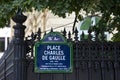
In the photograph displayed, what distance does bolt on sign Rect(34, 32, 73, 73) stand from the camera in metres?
7.46

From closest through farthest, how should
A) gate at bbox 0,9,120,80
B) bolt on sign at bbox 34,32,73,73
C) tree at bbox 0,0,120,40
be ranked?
tree at bbox 0,0,120,40, bolt on sign at bbox 34,32,73,73, gate at bbox 0,9,120,80

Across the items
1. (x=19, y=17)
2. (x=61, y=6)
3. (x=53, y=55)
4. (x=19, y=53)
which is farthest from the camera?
(x=19, y=17)

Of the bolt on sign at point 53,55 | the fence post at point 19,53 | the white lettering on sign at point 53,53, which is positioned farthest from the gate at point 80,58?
the white lettering on sign at point 53,53

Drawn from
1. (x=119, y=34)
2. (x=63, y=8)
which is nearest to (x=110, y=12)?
(x=119, y=34)

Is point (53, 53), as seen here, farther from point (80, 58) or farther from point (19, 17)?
point (19, 17)

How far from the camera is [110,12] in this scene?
27.7 ft

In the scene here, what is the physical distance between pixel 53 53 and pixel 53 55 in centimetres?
3

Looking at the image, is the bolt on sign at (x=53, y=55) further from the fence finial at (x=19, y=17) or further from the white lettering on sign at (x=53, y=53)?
the fence finial at (x=19, y=17)

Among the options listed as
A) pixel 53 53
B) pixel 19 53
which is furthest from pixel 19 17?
pixel 53 53

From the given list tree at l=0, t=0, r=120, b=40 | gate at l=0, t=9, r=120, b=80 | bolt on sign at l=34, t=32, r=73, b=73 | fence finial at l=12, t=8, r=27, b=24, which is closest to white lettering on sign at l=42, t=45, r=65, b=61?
bolt on sign at l=34, t=32, r=73, b=73

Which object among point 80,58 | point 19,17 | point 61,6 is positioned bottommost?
point 80,58

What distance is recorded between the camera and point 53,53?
7465 mm

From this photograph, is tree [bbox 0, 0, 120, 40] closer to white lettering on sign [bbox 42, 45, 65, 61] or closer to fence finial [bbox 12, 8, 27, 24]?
fence finial [bbox 12, 8, 27, 24]

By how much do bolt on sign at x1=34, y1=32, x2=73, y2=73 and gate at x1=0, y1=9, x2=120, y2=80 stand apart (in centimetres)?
12
